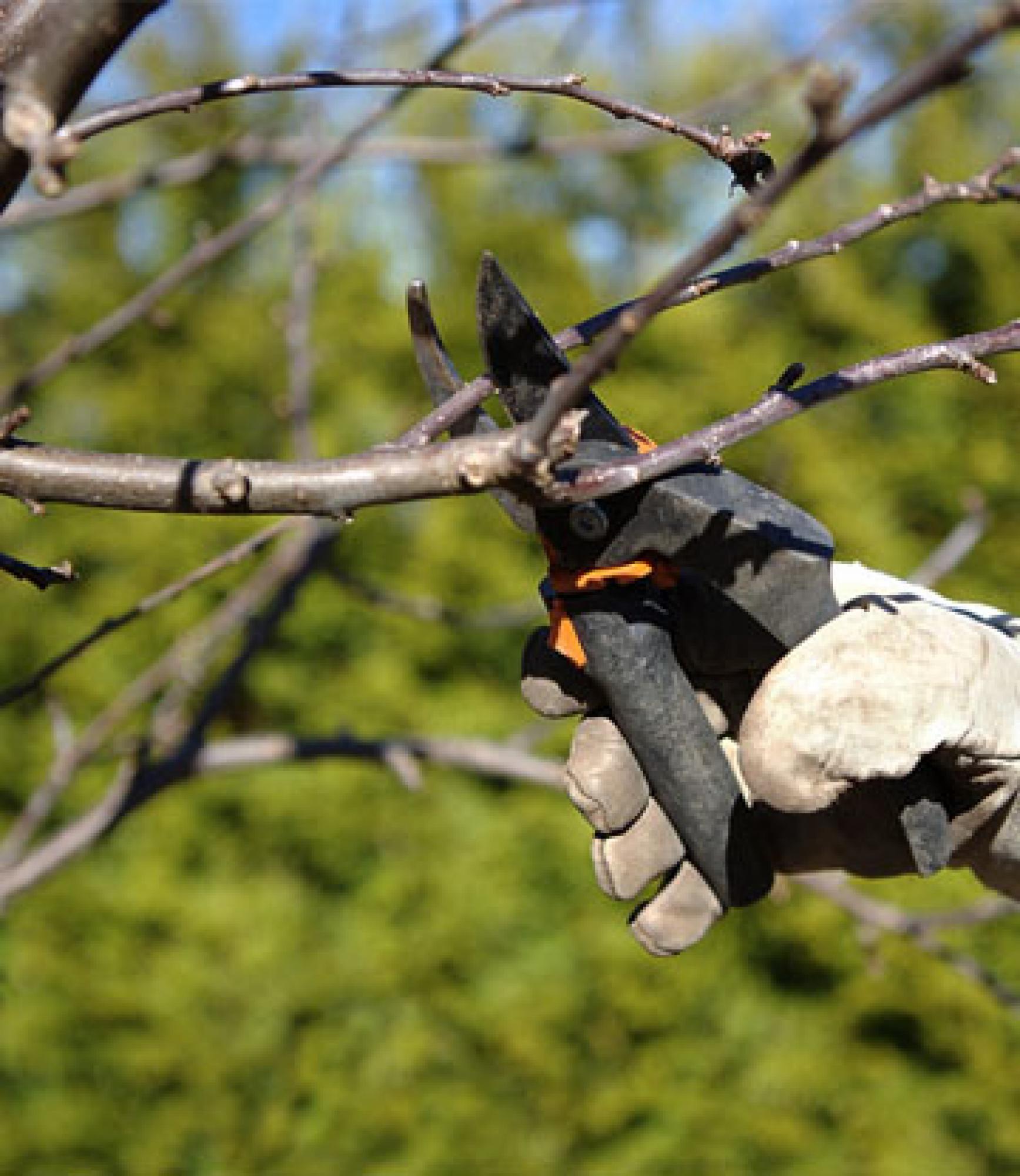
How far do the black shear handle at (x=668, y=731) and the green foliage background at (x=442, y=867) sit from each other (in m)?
2.87

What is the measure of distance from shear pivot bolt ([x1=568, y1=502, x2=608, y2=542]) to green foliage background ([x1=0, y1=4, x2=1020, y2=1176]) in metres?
2.90

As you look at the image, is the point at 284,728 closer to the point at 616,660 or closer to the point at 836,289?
the point at 836,289

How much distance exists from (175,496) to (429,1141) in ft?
11.6

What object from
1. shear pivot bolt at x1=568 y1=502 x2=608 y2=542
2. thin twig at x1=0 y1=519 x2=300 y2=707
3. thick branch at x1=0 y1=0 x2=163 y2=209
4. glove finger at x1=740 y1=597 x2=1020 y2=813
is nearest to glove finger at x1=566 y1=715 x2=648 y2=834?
glove finger at x1=740 y1=597 x2=1020 y2=813

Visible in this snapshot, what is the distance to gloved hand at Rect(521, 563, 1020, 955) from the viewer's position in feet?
4.01

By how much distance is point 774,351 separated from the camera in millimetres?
4723

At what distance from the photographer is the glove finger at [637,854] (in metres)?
1.34

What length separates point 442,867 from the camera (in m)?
4.33

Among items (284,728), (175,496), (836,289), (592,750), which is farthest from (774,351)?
(175,496)

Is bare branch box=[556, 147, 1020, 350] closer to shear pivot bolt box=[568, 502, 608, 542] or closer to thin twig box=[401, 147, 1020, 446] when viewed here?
thin twig box=[401, 147, 1020, 446]

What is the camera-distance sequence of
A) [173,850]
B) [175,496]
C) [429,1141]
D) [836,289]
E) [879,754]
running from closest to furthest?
[175,496]
[879,754]
[429,1141]
[173,850]
[836,289]

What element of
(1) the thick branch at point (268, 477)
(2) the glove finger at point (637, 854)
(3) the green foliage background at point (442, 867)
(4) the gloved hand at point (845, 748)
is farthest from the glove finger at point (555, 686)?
(3) the green foliage background at point (442, 867)

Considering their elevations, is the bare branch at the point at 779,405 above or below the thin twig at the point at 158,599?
above

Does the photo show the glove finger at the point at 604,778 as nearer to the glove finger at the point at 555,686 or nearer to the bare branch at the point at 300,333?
the glove finger at the point at 555,686
